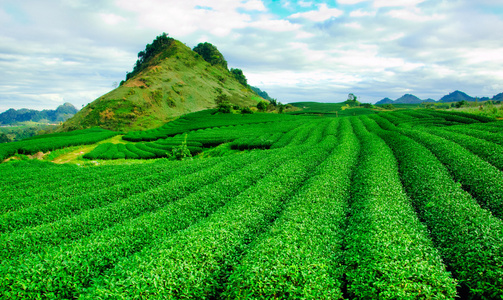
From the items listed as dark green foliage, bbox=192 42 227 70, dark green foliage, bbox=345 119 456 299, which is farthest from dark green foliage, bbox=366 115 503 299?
dark green foliage, bbox=192 42 227 70

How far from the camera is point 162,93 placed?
103 meters

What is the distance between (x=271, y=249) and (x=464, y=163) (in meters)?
15.8

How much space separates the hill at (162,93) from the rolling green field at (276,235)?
70106mm

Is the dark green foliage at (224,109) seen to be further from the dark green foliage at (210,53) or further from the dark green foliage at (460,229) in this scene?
the dark green foliage at (210,53)

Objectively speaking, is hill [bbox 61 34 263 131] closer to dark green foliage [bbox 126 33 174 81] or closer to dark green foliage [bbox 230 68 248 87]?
dark green foliage [bbox 126 33 174 81]

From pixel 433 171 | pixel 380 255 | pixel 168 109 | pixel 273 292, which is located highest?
pixel 168 109

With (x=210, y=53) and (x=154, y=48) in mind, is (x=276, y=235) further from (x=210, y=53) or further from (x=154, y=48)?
(x=210, y=53)

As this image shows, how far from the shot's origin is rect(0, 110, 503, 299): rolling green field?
7.00 m

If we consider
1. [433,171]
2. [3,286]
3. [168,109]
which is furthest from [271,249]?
[168,109]

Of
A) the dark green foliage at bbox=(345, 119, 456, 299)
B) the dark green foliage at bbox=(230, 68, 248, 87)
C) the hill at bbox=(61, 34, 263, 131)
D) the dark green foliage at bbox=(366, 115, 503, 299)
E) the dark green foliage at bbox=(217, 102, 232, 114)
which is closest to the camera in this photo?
the dark green foliage at bbox=(345, 119, 456, 299)

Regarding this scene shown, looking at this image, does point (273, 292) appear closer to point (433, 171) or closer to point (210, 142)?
point (433, 171)

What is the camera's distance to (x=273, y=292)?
22.0 ft

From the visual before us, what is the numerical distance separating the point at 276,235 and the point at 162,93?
351 ft

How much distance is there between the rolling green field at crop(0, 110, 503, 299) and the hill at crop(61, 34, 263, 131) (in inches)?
2760
